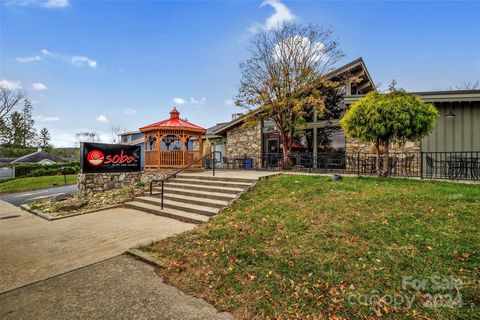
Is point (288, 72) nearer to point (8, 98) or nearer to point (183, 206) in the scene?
point (183, 206)

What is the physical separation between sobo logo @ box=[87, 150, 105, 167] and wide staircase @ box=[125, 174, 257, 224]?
274 centimetres

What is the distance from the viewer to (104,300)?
2824 mm

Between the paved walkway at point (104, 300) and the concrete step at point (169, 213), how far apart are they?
2.56 m

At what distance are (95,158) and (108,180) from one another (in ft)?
3.75

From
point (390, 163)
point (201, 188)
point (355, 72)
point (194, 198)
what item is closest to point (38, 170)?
point (201, 188)

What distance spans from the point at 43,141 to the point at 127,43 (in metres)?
51.8

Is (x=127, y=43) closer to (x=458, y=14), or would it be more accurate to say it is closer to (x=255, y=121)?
(x=255, y=121)

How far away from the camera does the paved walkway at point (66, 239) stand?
12.2 ft

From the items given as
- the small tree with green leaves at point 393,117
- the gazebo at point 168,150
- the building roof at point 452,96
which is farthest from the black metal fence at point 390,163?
the gazebo at point 168,150

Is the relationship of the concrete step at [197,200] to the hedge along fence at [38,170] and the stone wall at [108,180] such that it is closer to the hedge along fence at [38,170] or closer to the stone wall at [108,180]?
the stone wall at [108,180]

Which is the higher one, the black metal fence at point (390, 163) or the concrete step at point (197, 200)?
the black metal fence at point (390, 163)

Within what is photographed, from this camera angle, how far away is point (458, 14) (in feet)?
34.6

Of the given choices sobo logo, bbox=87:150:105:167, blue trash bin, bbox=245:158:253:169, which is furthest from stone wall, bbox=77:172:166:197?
blue trash bin, bbox=245:158:253:169

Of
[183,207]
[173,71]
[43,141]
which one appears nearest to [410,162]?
[183,207]
